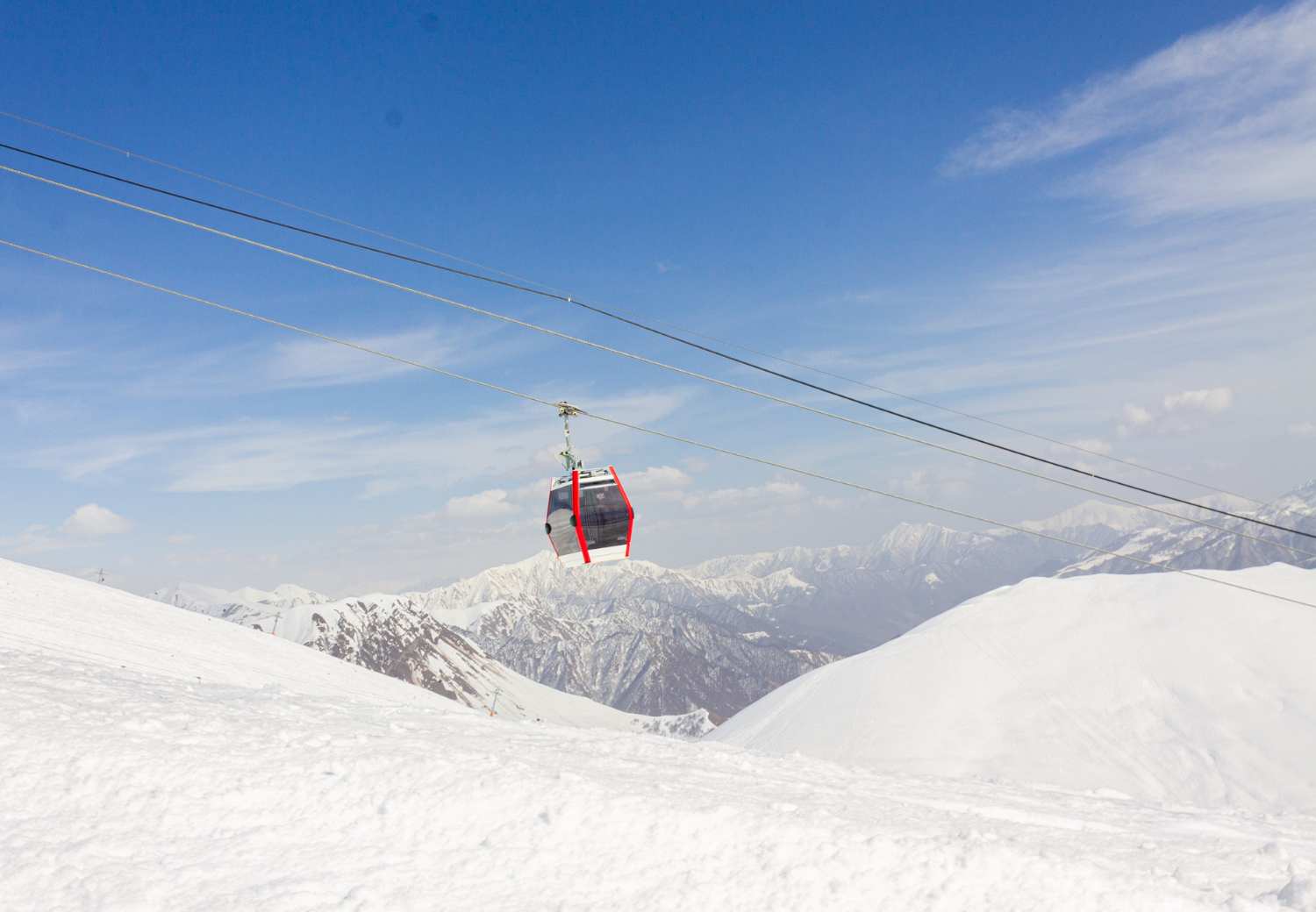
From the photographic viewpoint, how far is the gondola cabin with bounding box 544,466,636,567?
67.9 ft

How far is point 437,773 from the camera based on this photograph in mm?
10102

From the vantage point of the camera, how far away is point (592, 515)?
68.2 feet

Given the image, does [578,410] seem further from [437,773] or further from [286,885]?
[286,885]

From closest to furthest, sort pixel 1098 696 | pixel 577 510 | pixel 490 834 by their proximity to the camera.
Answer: pixel 490 834
pixel 577 510
pixel 1098 696

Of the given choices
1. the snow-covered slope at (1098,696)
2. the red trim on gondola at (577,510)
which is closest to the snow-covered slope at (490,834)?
the red trim on gondola at (577,510)

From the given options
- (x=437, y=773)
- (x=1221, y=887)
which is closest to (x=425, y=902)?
(x=437, y=773)

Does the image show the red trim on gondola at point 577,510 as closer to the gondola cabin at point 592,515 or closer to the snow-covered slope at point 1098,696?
the gondola cabin at point 592,515

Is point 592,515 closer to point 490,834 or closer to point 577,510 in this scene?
point 577,510

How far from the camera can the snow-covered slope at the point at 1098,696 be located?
39469mm

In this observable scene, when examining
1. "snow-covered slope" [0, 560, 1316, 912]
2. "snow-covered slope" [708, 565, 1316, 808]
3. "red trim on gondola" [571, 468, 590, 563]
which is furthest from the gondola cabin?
"snow-covered slope" [708, 565, 1316, 808]

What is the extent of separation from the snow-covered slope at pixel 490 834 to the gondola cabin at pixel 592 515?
8.03 m

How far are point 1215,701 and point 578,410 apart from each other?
42.1 metres

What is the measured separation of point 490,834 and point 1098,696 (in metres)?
47.4

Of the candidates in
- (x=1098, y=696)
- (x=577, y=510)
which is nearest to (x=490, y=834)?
(x=577, y=510)
